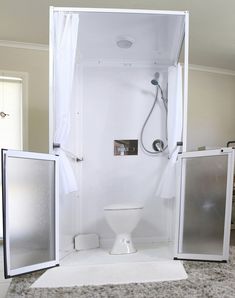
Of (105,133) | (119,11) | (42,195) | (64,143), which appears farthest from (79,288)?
(119,11)

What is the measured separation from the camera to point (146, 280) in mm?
1897

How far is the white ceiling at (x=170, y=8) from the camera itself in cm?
271

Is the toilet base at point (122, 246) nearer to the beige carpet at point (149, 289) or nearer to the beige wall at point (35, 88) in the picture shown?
the beige carpet at point (149, 289)

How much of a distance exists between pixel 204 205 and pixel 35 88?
2.42 metres

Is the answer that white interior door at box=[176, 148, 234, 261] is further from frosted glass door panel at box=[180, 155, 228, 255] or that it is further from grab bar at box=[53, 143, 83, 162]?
grab bar at box=[53, 143, 83, 162]

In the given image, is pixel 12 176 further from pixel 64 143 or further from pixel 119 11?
pixel 119 11

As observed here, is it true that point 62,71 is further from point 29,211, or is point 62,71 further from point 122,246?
point 122,246

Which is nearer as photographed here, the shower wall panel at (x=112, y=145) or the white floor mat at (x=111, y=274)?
the white floor mat at (x=111, y=274)

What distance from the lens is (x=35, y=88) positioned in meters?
3.56

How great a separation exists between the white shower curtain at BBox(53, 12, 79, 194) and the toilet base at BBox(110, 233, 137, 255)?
720 millimetres

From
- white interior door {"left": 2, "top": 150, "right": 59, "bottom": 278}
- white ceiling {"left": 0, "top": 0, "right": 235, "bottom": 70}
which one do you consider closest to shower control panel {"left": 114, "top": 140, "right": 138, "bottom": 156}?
white interior door {"left": 2, "top": 150, "right": 59, "bottom": 278}

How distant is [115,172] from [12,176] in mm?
1258

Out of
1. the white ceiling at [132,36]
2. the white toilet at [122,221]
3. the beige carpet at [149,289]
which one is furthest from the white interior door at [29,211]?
the white ceiling at [132,36]

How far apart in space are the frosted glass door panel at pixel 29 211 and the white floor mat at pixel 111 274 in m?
0.16
